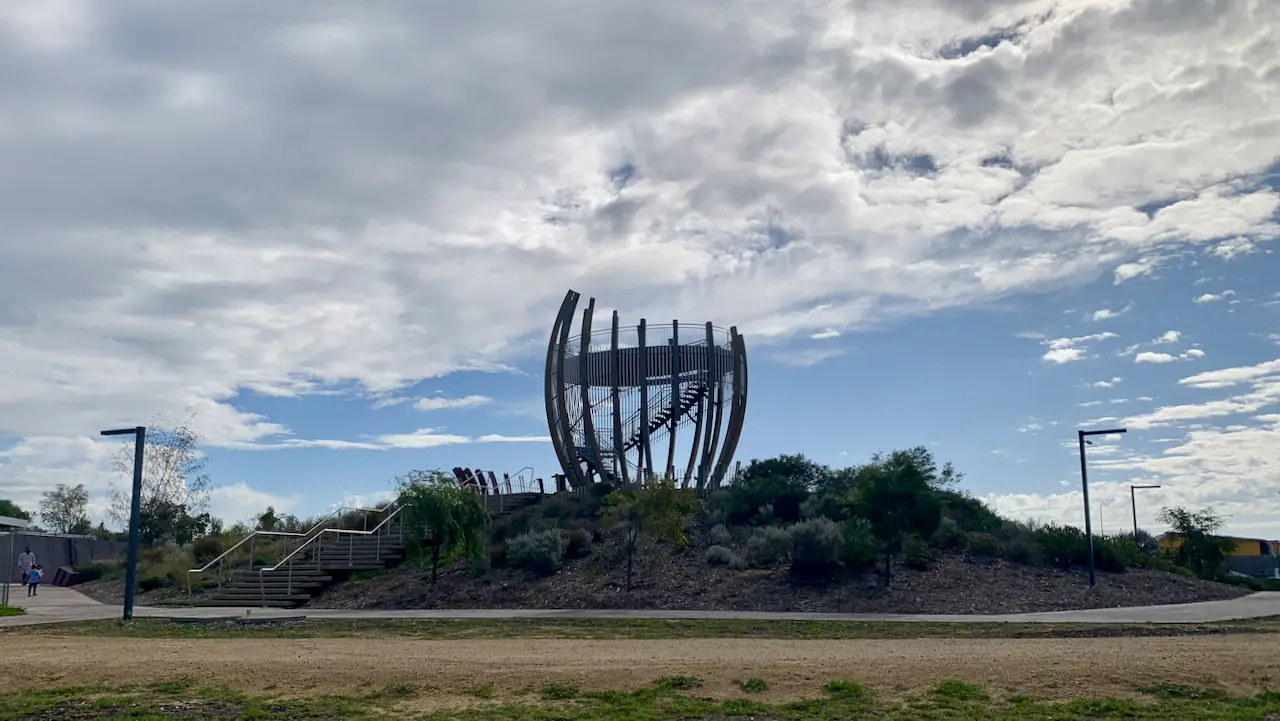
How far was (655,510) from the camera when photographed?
2797 cm

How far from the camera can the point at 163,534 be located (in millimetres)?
49469

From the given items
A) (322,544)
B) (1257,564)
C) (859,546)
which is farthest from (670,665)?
(1257,564)

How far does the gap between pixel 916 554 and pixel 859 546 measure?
194 centimetres

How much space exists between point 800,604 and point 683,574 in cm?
408

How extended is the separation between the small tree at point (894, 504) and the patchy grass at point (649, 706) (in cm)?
1453

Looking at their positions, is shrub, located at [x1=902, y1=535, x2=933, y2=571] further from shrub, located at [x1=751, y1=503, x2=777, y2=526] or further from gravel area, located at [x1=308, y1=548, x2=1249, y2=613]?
A: shrub, located at [x1=751, y1=503, x2=777, y2=526]

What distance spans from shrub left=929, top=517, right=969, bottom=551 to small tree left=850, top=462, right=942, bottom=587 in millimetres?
3104

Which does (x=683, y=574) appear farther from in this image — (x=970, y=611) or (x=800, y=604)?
(x=970, y=611)

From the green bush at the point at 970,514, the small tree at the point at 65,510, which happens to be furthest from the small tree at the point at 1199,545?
the small tree at the point at 65,510

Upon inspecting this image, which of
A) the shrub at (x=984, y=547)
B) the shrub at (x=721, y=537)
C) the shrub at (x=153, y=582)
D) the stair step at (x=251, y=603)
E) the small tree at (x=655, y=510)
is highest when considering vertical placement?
the small tree at (x=655, y=510)

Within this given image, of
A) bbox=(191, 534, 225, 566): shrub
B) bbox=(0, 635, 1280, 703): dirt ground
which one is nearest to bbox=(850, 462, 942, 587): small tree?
bbox=(0, 635, 1280, 703): dirt ground

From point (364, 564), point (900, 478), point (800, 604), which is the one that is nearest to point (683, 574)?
point (800, 604)

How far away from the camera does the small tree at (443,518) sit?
29.2 metres

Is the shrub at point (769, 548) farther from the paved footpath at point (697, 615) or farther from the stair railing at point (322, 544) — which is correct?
the stair railing at point (322, 544)
